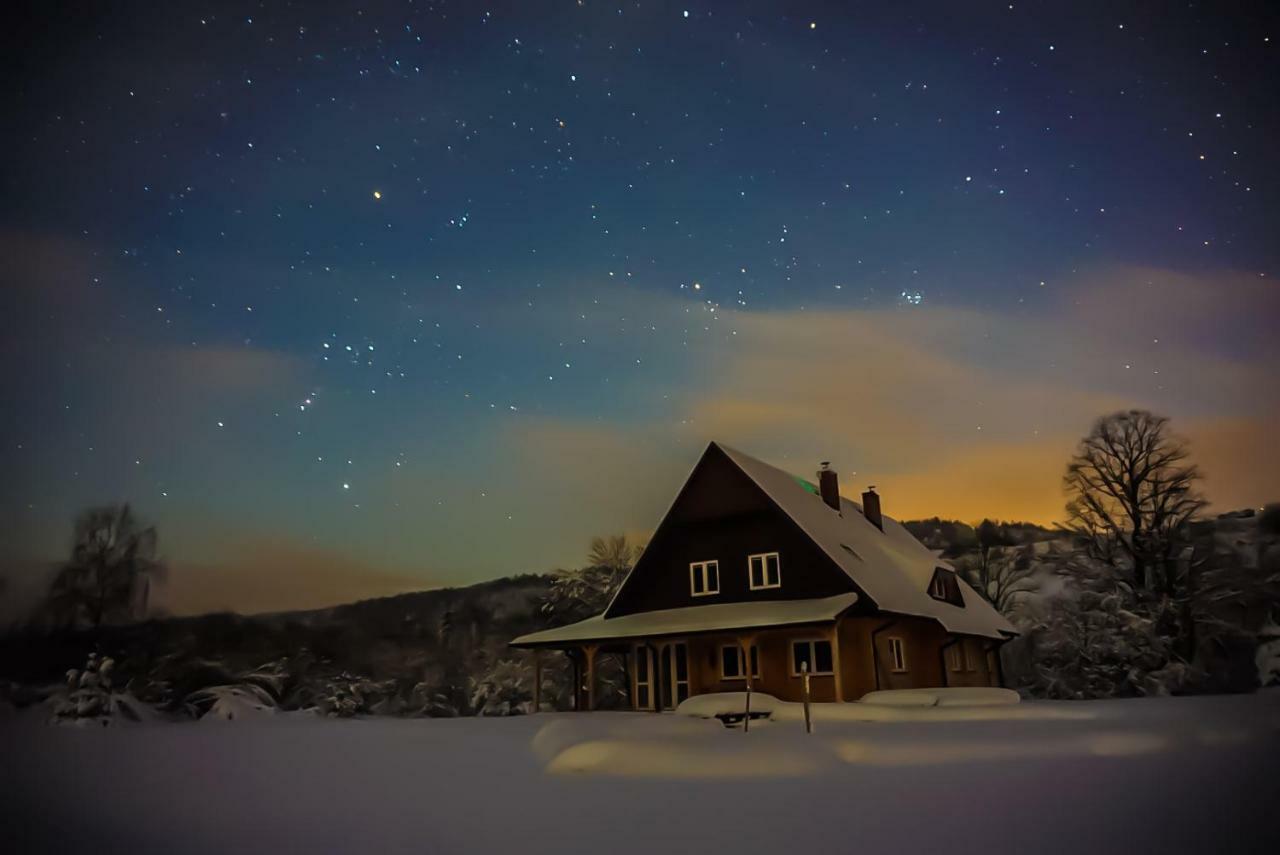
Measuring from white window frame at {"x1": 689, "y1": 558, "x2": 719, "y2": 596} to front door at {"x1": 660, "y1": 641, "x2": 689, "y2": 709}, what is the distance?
1.16 m

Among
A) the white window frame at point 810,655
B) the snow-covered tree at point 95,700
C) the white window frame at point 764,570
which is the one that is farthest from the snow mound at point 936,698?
the snow-covered tree at point 95,700

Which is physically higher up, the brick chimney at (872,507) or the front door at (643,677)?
the brick chimney at (872,507)

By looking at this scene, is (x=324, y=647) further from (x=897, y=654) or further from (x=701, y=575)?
(x=897, y=654)

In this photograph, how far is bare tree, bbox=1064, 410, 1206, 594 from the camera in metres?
18.4

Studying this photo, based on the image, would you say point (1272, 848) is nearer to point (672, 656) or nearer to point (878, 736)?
point (878, 736)

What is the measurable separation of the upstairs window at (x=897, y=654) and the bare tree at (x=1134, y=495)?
21.2ft

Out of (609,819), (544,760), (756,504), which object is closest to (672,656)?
(756,504)

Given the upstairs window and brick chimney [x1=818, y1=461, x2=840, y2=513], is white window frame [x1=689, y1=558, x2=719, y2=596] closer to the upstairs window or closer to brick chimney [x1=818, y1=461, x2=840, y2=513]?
the upstairs window

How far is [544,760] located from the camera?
9.68m

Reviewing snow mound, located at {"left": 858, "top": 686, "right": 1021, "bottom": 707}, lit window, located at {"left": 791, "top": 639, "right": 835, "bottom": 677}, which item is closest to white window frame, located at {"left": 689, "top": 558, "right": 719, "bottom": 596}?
lit window, located at {"left": 791, "top": 639, "right": 835, "bottom": 677}

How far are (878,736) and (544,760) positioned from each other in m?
4.15

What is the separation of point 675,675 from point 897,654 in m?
4.86

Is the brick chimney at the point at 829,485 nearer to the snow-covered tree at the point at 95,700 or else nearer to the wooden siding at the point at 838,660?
the wooden siding at the point at 838,660

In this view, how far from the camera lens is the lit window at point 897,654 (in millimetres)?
17141
